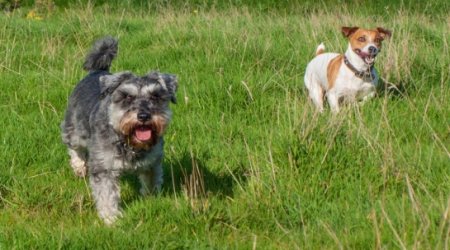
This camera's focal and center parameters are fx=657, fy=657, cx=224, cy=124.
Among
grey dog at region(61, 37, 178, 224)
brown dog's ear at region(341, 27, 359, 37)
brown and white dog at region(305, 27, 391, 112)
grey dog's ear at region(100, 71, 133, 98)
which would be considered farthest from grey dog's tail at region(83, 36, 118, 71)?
brown dog's ear at region(341, 27, 359, 37)

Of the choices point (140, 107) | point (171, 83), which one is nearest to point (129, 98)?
point (140, 107)

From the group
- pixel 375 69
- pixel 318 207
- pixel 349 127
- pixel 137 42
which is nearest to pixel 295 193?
pixel 318 207

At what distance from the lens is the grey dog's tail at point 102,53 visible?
7.34 metres

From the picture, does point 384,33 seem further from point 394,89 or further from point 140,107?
point 140,107

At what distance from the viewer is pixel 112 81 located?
6055 mm

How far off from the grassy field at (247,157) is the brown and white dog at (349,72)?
251 mm

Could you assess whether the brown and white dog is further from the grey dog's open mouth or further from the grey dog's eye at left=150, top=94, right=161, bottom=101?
the grey dog's open mouth

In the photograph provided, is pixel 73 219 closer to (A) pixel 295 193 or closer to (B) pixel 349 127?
(A) pixel 295 193

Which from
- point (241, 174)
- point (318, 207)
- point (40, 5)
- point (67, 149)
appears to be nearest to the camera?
point (318, 207)

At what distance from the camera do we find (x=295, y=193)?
533 centimetres

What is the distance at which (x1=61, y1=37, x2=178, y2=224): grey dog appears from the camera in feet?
18.3

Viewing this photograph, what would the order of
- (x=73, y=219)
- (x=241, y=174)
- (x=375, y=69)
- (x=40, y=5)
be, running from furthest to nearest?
1. (x=40, y=5)
2. (x=375, y=69)
3. (x=241, y=174)
4. (x=73, y=219)

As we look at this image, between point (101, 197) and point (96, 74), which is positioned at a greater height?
point (96, 74)

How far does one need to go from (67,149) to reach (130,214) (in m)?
2.13
